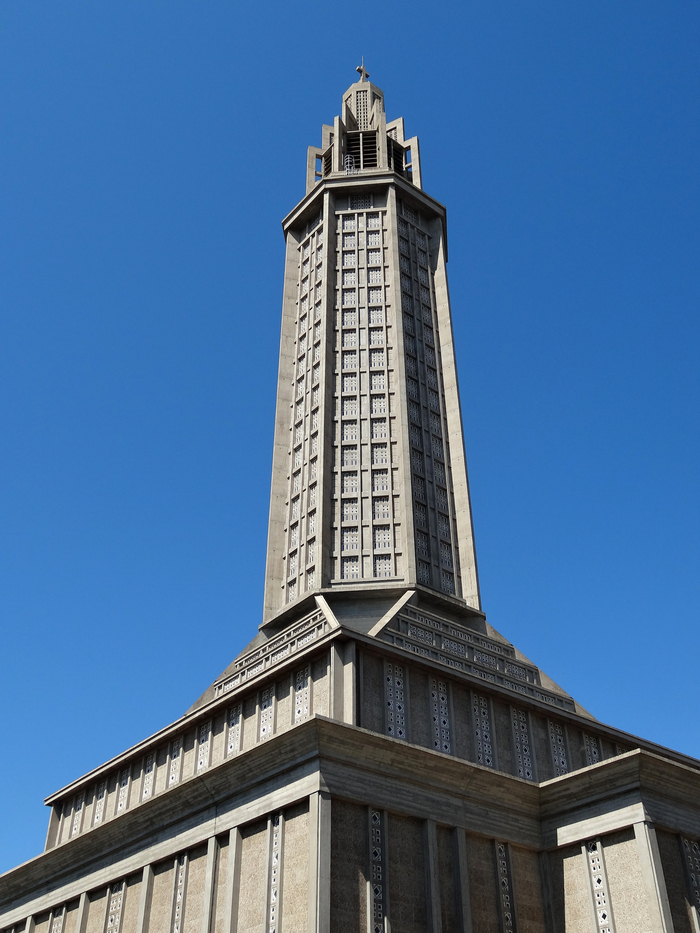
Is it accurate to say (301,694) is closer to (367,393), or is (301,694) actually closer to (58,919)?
(58,919)

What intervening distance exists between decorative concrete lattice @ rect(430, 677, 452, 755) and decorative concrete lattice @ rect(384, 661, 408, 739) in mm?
1049

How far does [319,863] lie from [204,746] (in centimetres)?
962

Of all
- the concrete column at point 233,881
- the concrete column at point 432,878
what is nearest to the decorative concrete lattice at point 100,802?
the concrete column at point 233,881

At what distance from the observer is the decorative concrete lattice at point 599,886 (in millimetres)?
21047

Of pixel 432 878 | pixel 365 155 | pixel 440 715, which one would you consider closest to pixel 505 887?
pixel 432 878

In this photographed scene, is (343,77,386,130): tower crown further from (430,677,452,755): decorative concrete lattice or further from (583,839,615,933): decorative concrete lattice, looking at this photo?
(583,839,615,933): decorative concrete lattice

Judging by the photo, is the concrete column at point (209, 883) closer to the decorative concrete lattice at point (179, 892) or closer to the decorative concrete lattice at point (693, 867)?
the decorative concrete lattice at point (179, 892)

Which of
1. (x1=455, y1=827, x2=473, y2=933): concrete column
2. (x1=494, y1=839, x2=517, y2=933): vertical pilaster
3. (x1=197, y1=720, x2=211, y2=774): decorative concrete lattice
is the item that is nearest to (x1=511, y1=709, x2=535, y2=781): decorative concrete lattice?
(x1=494, y1=839, x2=517, y2=933): vertical pilaster

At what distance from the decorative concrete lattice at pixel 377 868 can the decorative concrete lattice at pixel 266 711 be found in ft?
19.2

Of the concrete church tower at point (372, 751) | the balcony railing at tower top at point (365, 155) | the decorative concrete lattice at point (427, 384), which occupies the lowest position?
the concrete church tower at point (372, 751)

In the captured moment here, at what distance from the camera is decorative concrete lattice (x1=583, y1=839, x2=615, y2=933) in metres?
21.0

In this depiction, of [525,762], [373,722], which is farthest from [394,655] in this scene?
[525,762]

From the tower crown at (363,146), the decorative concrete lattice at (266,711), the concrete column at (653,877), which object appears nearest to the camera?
the concrete column at (653,877)

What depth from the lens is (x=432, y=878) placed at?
2112 cm
